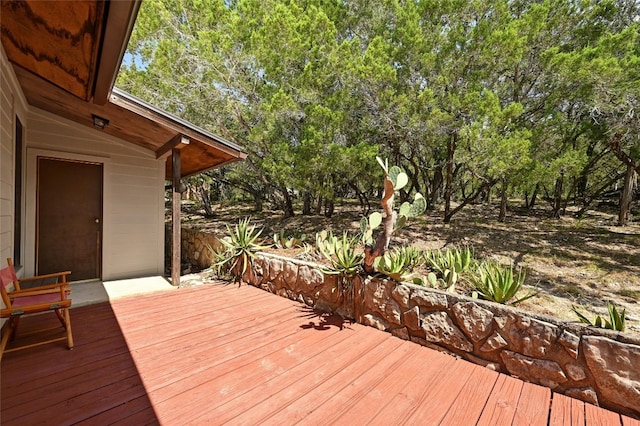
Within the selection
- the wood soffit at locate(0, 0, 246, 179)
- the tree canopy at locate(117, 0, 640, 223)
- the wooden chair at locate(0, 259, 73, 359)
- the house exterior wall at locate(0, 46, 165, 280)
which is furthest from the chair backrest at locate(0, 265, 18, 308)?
the tree canopy at locate(117, 0, 640, 223)

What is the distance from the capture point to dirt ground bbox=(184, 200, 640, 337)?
3967 mm

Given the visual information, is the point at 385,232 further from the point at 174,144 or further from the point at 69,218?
the point at 69,218

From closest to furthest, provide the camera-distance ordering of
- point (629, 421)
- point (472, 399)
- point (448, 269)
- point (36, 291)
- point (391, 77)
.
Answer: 1. point (629, 421)
2. point (472, 399)
3. point (36, 291)
4. point (448, 269)
5. point (391, 77)

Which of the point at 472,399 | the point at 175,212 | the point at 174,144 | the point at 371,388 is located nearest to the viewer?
the point at 472,399

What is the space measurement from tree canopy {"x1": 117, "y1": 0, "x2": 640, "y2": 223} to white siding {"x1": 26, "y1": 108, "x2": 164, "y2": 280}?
259cm

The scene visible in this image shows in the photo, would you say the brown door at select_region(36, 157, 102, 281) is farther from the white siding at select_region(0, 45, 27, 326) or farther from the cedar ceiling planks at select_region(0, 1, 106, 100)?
the cedar ceiling planks at select_region(0, 1, 106, 100)

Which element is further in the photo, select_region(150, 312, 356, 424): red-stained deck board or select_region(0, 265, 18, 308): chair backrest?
select_region(0, 265, 18, 308): chair backrest

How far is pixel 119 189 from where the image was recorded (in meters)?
5.11

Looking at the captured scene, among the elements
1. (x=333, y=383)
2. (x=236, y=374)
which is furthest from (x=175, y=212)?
(x=333, y=383)

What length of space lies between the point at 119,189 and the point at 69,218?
891 millimetres

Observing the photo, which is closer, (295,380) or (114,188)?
(295,380)

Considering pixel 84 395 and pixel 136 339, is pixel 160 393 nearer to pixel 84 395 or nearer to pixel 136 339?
pixel 84 395

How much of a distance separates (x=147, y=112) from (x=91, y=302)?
285 cm

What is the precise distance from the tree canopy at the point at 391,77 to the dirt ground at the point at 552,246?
1623 millimetres
